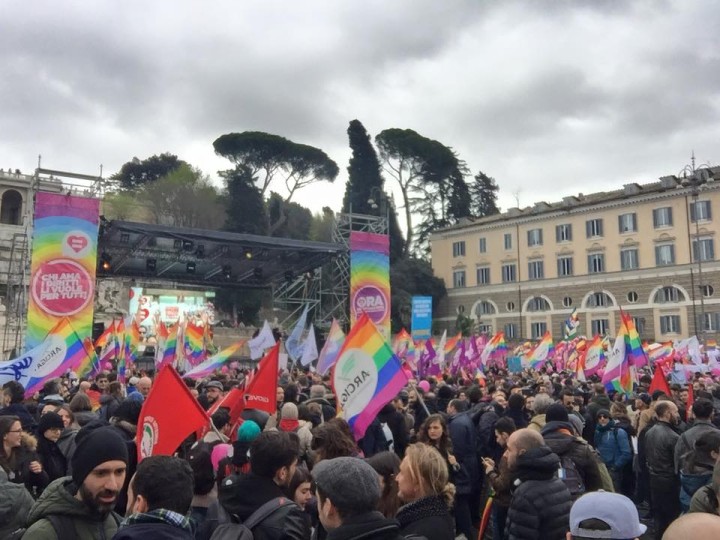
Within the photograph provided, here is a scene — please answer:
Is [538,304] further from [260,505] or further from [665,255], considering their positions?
[260,505]

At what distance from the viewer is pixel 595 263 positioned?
Result: 44.6m

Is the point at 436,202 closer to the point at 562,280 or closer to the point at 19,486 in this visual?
the point at 562,280

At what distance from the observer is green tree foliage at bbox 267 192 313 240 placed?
51781 mm

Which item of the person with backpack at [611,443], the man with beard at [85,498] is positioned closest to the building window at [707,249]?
the person with backpack at [611,443]

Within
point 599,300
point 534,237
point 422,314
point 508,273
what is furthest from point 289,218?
point 422,314

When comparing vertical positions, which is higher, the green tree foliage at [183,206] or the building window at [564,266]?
the green tree foliage at [183,206]

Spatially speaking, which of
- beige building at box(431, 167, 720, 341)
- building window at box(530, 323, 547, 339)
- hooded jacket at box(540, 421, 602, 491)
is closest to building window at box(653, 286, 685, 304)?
beige building at box(431, 167, 720, 341)

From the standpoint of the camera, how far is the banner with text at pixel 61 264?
47.1 ft

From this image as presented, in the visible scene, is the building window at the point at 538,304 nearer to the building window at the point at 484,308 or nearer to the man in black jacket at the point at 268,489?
the building window at the point at 484,308

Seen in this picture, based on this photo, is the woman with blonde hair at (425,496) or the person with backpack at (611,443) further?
the person with backpack at (611,443)

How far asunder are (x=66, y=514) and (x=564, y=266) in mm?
46204

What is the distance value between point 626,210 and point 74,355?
129 ft

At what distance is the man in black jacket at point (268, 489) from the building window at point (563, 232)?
45.2 meters

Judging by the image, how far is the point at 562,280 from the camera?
151 feet
